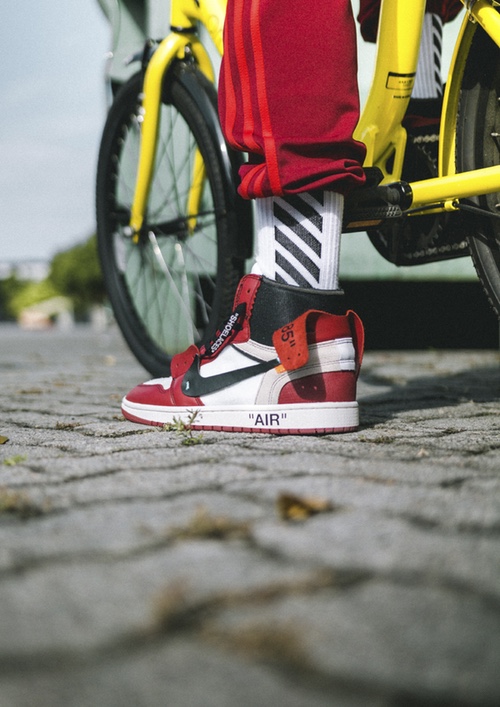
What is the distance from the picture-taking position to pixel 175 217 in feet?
8.63

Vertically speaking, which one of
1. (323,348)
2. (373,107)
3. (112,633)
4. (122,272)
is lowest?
(112,633)

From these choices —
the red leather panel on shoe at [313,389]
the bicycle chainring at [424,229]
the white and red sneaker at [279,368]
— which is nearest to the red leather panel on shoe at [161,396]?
the white and red sneaker at [279,368]

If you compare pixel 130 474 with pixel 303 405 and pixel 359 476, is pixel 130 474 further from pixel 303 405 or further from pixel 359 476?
pixel 303 405

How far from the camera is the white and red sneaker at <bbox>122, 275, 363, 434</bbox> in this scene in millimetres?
1657

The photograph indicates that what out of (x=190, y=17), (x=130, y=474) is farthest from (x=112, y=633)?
(x=190, y=17)

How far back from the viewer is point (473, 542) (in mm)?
911

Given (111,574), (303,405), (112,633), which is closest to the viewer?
(112,633)

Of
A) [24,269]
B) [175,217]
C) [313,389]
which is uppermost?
[24,269]

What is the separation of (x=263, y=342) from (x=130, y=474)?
1.74ft

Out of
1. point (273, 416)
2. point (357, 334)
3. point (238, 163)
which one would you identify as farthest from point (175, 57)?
point (273, 416)

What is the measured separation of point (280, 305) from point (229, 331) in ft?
0.49

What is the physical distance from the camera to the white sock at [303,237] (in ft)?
5.51

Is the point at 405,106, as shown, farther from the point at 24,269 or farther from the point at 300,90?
the point at 24,269

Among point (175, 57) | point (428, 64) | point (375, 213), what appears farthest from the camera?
point (175, 57)
